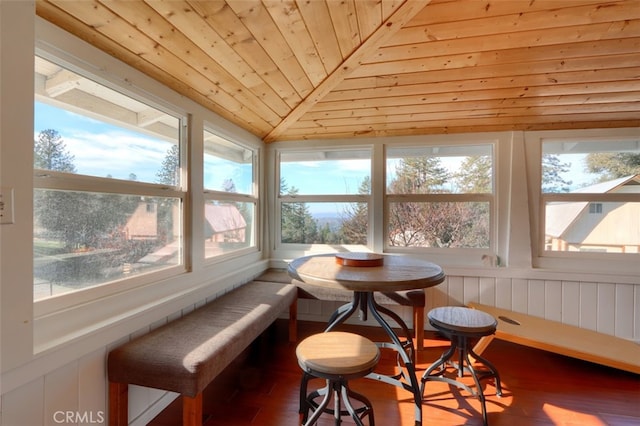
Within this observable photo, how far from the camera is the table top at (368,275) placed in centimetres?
152

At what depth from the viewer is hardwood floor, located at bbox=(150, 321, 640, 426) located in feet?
5.62

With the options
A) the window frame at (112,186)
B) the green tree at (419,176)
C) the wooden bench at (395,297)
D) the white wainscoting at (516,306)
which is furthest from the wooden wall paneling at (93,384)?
the green tree at (419,176)

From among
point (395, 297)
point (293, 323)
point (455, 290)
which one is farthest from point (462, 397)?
point (293, 323)

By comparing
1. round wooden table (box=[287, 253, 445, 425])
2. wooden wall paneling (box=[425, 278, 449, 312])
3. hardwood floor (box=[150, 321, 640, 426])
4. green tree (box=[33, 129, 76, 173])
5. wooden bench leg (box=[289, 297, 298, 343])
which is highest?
green tree (box=[33, 129, 76, 173])

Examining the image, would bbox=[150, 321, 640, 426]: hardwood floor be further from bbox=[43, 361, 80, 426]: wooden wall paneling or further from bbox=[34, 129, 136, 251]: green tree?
bbox=[34, 129, 136, 251]: green tree

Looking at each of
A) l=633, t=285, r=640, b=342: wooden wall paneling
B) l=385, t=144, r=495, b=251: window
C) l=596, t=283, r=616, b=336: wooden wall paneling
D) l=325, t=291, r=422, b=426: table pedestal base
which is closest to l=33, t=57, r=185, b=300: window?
l=325, t=291, r=422, b=426: table pedestal base

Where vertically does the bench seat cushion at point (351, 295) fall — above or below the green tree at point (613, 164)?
below

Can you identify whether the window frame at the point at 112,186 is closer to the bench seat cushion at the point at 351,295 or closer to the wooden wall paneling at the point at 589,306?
the bench seat cushion at the point at 351,295

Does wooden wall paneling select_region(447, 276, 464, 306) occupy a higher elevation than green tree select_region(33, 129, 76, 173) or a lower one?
lower

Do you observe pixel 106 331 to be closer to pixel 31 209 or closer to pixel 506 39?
pixel 31 209

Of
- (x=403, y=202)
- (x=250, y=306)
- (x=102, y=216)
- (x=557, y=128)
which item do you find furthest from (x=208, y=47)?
(x=557, y=128)

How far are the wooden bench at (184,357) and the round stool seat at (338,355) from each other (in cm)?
45

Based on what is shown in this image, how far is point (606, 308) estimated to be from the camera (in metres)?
2.64

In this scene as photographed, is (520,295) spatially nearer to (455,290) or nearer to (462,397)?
(455,290)
